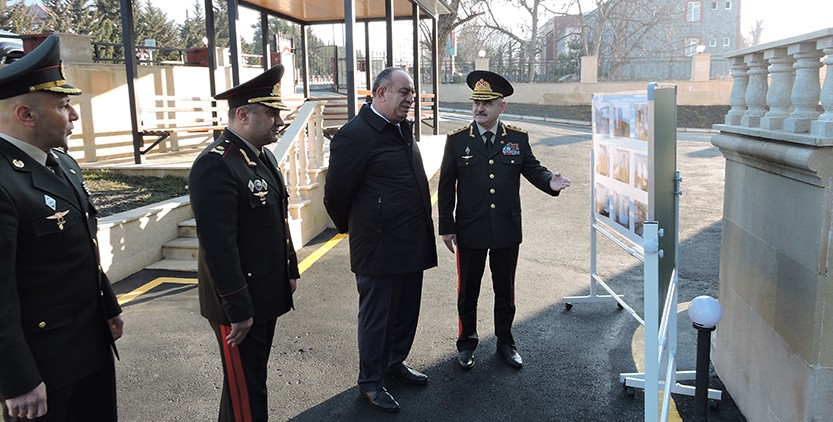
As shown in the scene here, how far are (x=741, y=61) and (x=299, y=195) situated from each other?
17.4 feet

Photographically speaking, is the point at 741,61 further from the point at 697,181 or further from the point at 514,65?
the point at 514,65

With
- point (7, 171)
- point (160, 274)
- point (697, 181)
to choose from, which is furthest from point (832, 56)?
point (697, 181)

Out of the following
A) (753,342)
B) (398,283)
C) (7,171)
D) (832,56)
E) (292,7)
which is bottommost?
(753,342)

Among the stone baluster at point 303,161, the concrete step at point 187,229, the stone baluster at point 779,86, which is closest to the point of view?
the stone baluster at point 779,86

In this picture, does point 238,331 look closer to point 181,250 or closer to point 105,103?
point 181,250

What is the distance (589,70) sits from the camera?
30.0 m

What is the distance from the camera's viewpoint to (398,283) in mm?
3633

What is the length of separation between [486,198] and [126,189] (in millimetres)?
6074

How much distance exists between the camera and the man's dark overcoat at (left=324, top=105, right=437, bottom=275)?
3.48 metres

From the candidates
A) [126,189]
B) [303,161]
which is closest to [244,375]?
[303,161]

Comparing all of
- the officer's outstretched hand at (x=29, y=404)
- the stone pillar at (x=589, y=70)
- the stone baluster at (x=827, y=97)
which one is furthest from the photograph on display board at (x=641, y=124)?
the stone pillar at (x=589, y=70)

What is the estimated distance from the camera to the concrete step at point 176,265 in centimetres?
632

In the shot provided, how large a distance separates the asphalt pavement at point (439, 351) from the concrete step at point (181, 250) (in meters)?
0.40

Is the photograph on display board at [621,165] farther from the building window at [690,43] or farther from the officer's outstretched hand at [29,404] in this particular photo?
the building window at [690,43]
